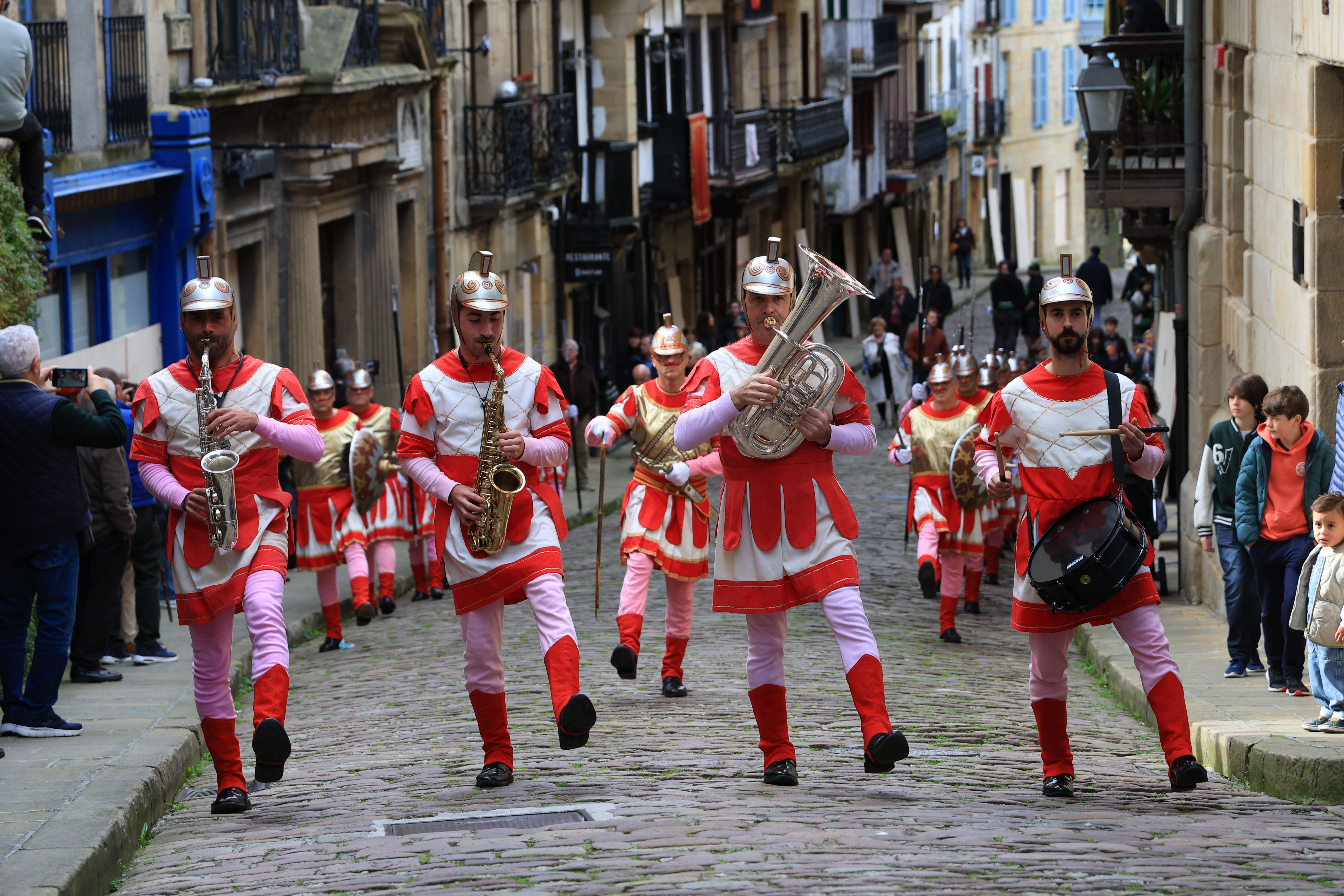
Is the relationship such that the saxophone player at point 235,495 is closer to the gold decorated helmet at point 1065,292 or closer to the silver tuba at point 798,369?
the silver tuba at point 798,369

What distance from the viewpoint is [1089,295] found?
294 inches

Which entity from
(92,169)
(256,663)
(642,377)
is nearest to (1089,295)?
(256,663)

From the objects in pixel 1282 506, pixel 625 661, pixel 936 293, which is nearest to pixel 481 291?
pixel 625 661

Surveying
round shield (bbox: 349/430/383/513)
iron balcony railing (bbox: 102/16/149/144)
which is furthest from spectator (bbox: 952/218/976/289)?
round shield (bbox: 349/430/383/513)

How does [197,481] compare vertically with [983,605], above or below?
above

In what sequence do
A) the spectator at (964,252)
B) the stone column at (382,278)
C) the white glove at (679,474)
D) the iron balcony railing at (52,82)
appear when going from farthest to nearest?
the spectator at (964,252)
the stone column at (382,278)
the iron balcony railing at (52,82)
the white glove at (679,474)

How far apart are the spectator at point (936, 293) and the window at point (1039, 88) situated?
1286 inches

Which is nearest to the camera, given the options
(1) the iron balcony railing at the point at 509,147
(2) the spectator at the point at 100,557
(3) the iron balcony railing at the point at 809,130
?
(2) the spectator at the point at 100,557

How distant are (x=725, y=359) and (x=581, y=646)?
5069 mm

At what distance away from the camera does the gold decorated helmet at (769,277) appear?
774 centimetres

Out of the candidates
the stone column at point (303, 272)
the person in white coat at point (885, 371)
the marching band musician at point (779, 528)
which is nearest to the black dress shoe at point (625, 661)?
the marching band musician at point (779, 528)

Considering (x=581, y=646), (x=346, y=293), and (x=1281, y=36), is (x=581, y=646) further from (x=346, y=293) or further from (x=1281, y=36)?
(x=346, y=293)

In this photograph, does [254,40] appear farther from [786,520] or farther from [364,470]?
[786,520]

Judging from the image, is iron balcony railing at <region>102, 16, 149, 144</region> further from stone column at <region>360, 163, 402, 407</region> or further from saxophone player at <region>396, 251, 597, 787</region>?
saxophone player at <region>396, 251, 597, 787</region>
